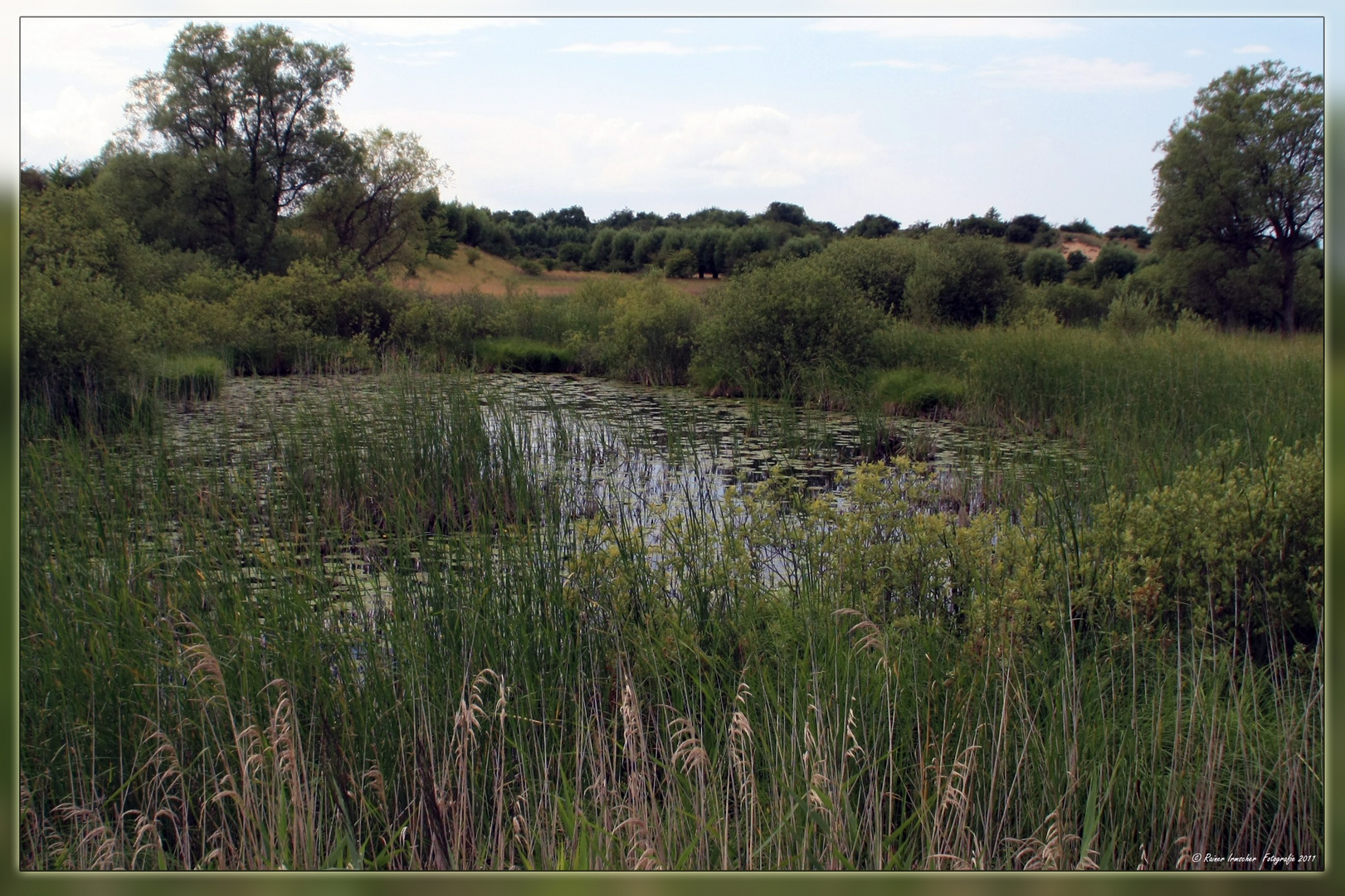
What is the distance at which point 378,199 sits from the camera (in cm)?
2166

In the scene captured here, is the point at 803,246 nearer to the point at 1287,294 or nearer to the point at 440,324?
the point at 440,324

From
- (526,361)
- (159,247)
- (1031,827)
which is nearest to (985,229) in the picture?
(526,361)

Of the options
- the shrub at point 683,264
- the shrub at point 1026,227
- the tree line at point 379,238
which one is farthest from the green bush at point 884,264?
the shrub at point 1026,227

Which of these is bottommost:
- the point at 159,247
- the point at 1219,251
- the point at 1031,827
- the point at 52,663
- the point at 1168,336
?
the point at 1031,827

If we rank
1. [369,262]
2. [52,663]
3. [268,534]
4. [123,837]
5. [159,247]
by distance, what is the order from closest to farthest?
[123,837], [52,663], [268,534], [159,247], [369,262]

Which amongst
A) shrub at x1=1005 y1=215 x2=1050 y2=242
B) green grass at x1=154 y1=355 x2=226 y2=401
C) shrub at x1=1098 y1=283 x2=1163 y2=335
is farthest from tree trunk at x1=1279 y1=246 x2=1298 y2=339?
shrub at x1=1005 y1=215 x2=1050 y2=242

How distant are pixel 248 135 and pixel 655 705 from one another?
20360mm

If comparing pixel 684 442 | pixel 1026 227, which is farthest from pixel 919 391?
pixel 1026 227

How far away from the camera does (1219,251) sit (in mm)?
9039

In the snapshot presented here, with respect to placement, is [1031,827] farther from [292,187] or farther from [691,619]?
[292,187]

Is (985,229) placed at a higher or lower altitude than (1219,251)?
higher

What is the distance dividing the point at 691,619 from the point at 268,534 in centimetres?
226

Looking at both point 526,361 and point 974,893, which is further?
point 526,361

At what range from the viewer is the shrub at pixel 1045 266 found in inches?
836
